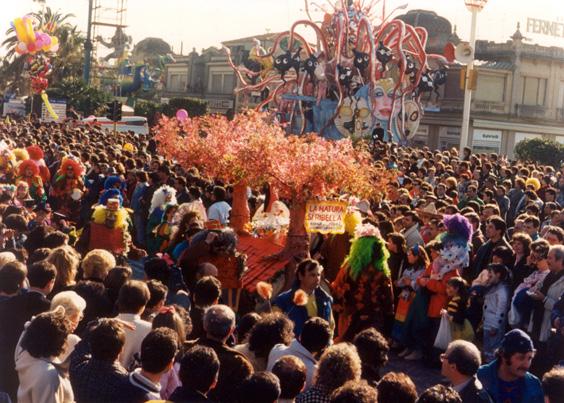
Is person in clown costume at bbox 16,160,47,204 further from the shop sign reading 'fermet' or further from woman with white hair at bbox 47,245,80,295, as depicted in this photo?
the shop sign reading 'fermet'

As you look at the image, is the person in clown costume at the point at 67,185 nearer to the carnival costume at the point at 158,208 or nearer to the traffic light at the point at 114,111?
the carnival costume at the point at 158,208

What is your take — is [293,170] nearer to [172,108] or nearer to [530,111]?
[172,108]

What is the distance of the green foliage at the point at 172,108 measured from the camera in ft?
164

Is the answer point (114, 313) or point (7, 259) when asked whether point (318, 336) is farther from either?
point (7, 259)

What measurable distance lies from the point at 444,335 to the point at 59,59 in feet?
163

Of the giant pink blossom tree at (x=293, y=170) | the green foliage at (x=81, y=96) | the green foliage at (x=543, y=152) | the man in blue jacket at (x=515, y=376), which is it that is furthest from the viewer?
the green foliage at (x=81, y=96)

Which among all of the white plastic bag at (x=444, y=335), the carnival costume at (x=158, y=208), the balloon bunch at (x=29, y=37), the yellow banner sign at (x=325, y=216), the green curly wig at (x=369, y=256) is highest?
the balloon bunch at (x=29, y=37)

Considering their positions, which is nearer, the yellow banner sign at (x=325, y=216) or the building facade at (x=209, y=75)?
the yellow banner sign at (x=325, y=216)

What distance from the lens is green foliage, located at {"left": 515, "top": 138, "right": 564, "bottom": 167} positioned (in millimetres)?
35031

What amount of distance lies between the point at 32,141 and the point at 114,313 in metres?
14.1

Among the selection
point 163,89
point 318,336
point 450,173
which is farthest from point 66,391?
point 163,89

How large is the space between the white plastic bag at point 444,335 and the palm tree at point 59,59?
46.5m

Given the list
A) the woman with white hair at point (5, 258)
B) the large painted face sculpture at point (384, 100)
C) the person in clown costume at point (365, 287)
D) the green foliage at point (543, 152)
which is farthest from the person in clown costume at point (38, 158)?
the green foliage at point (543, 152)

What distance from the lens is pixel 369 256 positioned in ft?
28.4
